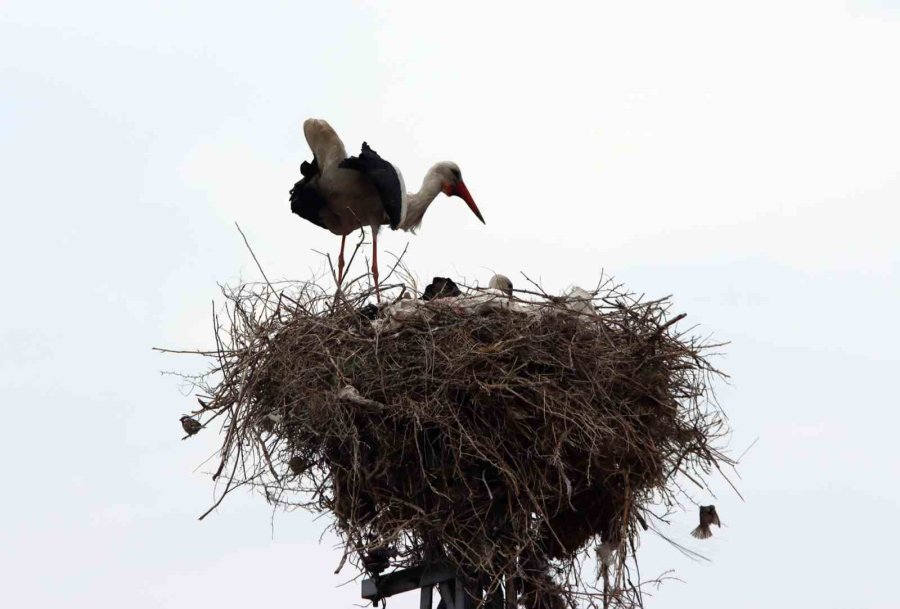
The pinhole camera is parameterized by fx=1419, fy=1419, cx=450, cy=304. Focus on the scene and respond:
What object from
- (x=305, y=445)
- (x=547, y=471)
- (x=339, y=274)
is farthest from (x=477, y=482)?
(x=339, y=274)

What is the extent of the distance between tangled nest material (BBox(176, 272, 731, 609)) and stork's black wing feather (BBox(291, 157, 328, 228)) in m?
1.94

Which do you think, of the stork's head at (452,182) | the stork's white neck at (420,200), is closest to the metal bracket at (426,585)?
the stork's white neck at (420,200)

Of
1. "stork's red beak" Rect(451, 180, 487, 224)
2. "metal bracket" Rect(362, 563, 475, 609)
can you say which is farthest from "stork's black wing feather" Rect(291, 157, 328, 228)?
"metal bracket" Rect(362, 563, 475, 609)

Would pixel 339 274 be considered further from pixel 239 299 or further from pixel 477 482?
pixel 477 482

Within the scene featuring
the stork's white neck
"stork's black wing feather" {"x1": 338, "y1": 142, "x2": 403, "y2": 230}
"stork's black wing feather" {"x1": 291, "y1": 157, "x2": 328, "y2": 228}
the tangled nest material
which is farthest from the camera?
the stork's white neck

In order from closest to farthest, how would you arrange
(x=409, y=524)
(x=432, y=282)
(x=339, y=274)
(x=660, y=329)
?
(x=409, y=524)
(x=660, y=329)
(x=432, y=282)
(x=339, y=274)

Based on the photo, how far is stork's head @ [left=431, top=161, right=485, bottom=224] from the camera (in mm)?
8172

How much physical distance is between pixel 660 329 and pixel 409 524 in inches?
50.9

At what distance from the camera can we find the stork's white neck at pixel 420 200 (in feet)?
26.1

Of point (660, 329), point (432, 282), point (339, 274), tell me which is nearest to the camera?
point (660, 329)

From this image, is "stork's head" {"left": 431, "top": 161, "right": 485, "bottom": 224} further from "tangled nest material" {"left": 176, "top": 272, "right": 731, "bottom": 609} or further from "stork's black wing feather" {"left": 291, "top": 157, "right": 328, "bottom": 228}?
"tangled nest material" {"left": 176, "top": 272, "right": 731, "bottom": 609}

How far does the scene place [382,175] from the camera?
751 centimetres

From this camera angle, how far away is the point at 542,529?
5.76 meters

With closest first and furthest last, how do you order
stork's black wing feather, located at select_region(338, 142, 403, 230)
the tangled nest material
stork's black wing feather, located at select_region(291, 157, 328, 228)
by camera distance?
the tangled nest material
stork's black wing feather, located at select_region(338, 142, 403, 230)
stork's black wing feather, located at select_region(291, 157, 328, 228)
